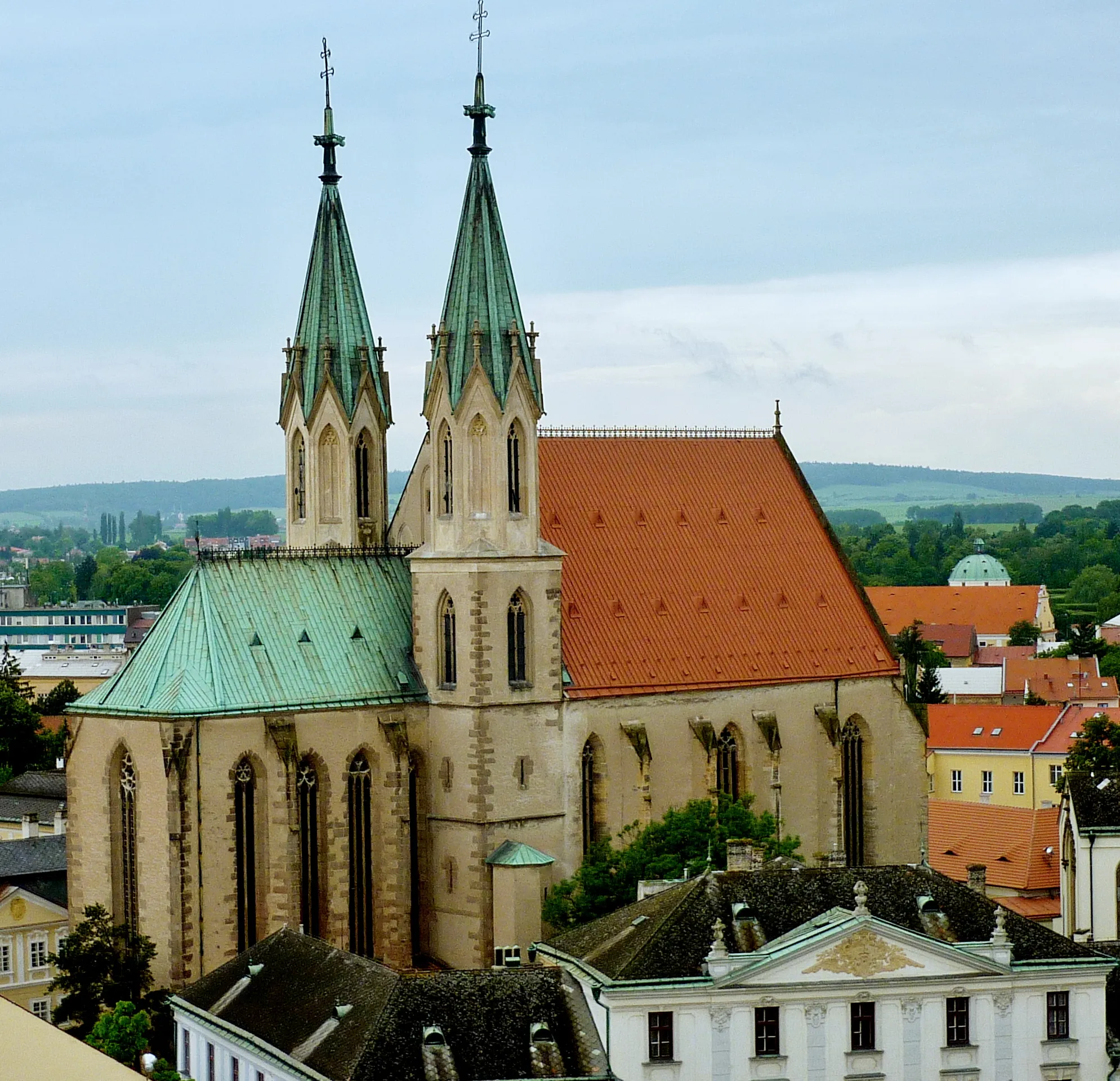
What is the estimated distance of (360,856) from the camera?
75000 mm

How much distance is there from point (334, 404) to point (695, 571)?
15.5 meters

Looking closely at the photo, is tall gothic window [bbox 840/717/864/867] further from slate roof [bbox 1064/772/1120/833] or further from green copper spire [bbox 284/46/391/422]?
green copper spire [bbox 284/46/391/422]

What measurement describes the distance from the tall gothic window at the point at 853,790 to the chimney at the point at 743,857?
21637 millimetres

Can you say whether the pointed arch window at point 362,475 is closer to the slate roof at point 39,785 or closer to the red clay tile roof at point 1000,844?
the slate roof at point 39,785

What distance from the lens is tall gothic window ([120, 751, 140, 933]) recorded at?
7219 cm

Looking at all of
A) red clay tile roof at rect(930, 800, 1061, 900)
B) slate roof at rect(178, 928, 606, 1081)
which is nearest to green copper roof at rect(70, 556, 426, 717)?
slate roof at rect(178, 928, 606, 1081)

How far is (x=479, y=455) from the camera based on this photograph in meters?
76.9

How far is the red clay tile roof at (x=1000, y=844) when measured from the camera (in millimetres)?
100125

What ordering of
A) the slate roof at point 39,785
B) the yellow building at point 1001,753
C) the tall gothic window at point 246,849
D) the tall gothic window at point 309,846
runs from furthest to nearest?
the yellow building at point 1001,753 → the slate roof at point 39,785 → the tall gothic window at point 309,846 → the tall gothic window at point 246,849

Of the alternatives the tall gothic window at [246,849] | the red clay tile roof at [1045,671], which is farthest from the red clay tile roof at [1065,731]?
the tall gothic window at [246,849]

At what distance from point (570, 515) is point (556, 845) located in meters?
13.2

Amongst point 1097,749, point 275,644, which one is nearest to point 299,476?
point 275,644

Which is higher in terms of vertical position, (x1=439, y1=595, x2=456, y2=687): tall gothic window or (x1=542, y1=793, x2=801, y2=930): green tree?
(x1=439, y1=595, x2=456, y2=687): tall gothic window

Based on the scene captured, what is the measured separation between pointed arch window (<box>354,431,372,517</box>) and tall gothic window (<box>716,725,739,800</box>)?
1594 cm
